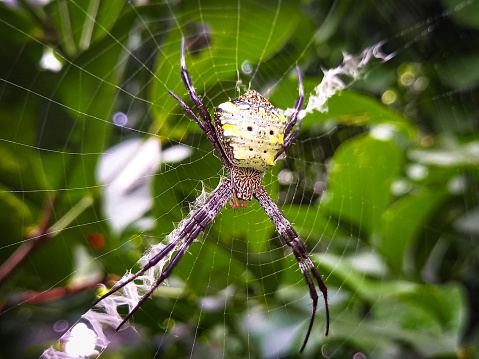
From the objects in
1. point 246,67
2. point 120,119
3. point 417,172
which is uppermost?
point 246,67

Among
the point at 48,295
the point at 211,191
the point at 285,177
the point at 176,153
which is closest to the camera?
the point at 48,295

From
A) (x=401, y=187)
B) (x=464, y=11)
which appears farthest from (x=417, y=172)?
(x=464, y=11)

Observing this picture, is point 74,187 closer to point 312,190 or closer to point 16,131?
point 16,131

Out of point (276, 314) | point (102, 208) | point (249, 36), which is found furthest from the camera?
→ point (276, 314)

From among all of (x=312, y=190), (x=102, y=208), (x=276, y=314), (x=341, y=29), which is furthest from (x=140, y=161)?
(x=341, y=29)

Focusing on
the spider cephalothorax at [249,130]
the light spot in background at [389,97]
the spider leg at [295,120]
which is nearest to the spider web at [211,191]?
the spider leg at [295,120]

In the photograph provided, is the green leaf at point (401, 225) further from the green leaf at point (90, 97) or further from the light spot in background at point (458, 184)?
the green leaf at point (90, 97)

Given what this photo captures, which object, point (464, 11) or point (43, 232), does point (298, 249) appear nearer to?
point (43, 232)
